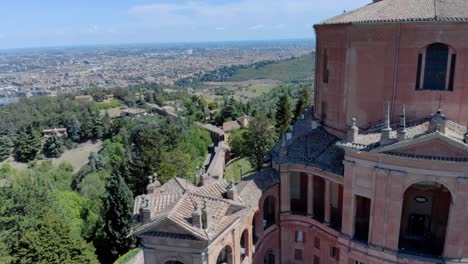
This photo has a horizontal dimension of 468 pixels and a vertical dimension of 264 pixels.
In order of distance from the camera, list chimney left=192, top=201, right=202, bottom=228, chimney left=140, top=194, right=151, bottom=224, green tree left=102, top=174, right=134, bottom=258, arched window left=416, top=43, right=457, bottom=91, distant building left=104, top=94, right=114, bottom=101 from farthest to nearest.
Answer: distant building left=104, top=94, right=114, bottom=101 → green tree left=102, top=174, right=134, bottom=258 → arched window left=416, top=43, right=457, bottom=91 → chimney left=140, top=194, right=151, bottom=224 → chimney left=192, top=201, right=202, bottom=228

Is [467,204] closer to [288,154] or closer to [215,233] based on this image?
[288,154]

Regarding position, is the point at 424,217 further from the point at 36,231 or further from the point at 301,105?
the point at 301,105

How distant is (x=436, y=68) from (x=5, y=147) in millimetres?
109774

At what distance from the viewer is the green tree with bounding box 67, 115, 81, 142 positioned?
11025cm

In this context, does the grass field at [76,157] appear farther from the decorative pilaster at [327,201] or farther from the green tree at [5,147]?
the decorative pilaster at [327,201]

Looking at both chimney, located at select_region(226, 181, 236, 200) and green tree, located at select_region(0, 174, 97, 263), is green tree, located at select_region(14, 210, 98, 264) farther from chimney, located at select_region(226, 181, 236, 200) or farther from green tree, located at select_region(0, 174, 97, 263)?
chimney, located at select_region(226, 181, 236, 200)

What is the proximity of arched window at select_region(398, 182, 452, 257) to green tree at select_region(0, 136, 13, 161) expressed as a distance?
10507 cm

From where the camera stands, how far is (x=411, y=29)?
81.7 feet

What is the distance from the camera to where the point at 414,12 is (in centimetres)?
2517

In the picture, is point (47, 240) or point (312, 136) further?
point (312, 136)

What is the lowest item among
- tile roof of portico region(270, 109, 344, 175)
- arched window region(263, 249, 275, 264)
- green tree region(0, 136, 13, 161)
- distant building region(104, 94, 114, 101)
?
green tree region(0, 136, 13, 161)

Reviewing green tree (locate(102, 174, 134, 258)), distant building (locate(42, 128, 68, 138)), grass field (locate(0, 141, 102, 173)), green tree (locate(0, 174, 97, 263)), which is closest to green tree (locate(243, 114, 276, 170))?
green tree (locate(102, 174, 134, 258))

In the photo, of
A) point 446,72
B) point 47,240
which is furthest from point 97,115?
point 446,72

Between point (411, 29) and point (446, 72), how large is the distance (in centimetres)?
379
